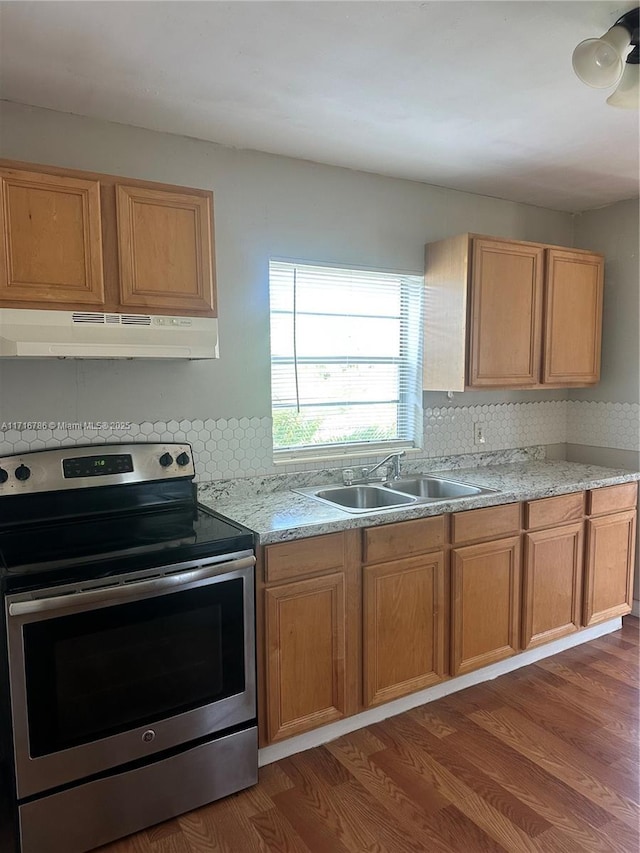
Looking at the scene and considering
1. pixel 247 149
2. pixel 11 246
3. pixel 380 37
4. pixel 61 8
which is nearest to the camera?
pixel 61 8

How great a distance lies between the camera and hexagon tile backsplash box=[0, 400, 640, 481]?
233 centimetres

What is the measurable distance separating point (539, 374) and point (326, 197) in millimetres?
1517

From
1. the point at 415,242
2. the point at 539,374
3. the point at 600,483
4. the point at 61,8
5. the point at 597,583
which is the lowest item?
the point at 597,583

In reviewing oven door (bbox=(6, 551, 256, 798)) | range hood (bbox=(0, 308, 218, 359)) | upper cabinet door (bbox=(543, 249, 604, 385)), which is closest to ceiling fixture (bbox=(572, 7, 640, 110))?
range hood (bbox=(0, 308, 218, 359))

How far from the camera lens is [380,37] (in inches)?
69.2

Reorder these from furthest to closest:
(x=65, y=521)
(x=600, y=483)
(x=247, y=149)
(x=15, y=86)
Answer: (x=600, y=483) → (x=247, y=149) → (x=65, y=521) → (x=15, y=86)

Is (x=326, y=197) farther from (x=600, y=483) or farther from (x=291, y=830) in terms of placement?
(x=291, y=830)

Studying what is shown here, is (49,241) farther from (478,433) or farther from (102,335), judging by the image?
(478,433)

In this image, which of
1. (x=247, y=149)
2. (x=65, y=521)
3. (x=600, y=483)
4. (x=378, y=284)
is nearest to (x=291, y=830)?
(x=65, y=521)

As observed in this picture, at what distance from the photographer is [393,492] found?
2875 mm

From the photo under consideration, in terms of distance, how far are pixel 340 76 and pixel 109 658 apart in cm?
204

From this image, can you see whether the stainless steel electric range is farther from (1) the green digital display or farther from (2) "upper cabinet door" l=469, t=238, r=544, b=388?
(2) "upper cabinet door" l=469, t=238, r=544, b=388

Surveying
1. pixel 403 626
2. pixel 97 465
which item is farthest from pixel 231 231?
pixel 403 626

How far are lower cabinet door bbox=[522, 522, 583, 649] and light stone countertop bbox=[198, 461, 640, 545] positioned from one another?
24 cm
